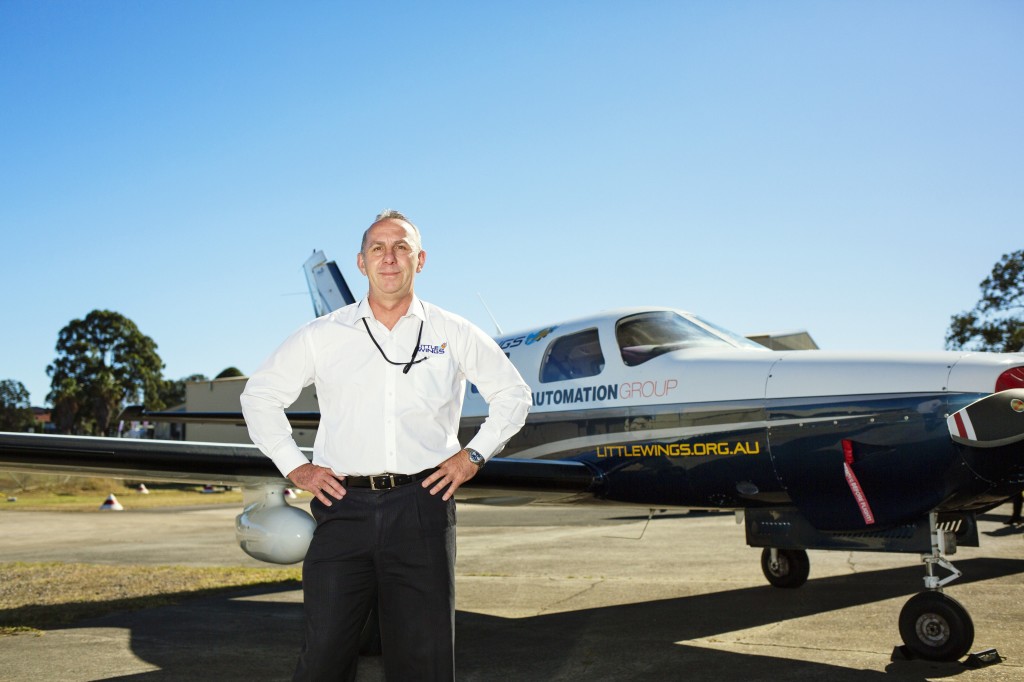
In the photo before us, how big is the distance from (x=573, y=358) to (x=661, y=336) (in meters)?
0.78

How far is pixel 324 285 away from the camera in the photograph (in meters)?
13.7

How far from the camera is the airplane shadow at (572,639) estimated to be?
16.3 feet

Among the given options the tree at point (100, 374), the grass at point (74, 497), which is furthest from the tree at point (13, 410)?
the grass at point (74, 497)

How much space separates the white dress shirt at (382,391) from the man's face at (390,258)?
0.33 ft

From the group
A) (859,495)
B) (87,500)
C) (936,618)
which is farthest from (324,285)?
(87,500)

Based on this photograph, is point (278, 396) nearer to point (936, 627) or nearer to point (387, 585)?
point (387, 585)

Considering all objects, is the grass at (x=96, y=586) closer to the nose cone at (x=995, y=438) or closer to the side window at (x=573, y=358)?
the side window at (x=573, y=358)

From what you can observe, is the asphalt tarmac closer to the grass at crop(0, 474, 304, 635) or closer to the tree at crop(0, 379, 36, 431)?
the grass at crop(0, 474, 304, 635)

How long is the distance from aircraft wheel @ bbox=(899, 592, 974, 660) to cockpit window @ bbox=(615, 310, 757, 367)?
2.25 metres

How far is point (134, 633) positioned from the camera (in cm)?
629

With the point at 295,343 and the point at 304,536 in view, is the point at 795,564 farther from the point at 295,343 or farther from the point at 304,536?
the point at 295,343

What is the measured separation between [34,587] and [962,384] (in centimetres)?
853

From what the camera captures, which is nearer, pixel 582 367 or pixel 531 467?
pixel 531 467

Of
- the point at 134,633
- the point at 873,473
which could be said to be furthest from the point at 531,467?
the point at 134,633
